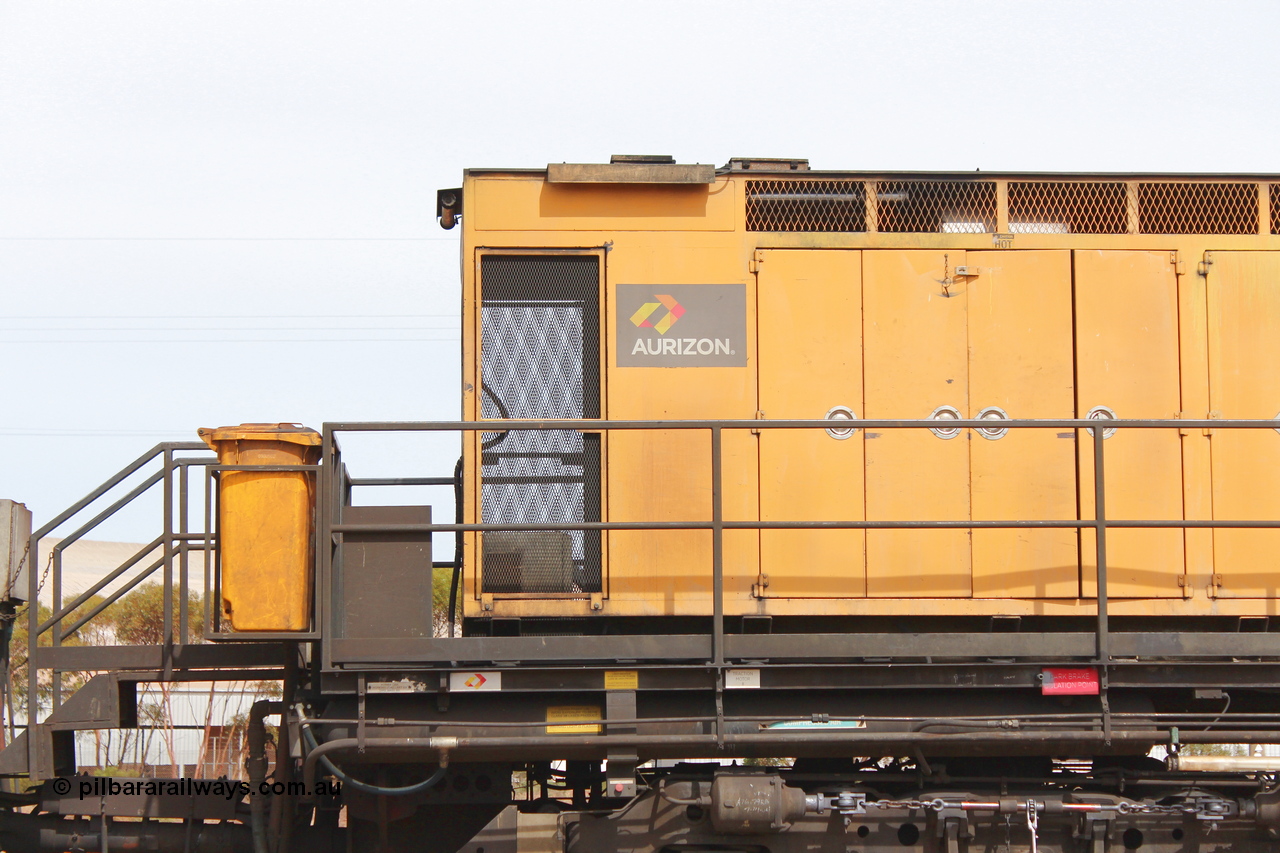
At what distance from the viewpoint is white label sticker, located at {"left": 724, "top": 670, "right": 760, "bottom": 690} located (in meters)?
5.65

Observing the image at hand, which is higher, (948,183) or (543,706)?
(948,183)

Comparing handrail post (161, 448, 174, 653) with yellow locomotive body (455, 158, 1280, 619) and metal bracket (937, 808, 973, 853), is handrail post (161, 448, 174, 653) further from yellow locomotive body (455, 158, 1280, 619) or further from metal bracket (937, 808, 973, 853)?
metal bracket (937, 808, 973, 853)

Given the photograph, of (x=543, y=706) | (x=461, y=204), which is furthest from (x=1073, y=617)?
(x=461, y=204)

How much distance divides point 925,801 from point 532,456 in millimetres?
2740

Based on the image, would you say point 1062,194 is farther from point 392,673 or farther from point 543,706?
point 392,673

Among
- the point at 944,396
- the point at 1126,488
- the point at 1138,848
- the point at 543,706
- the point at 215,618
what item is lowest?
the point at 1138,848

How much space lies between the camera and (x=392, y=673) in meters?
5.64

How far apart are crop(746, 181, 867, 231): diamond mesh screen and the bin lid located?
277cm

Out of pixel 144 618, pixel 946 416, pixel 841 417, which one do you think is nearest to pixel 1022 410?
pixel 946 416

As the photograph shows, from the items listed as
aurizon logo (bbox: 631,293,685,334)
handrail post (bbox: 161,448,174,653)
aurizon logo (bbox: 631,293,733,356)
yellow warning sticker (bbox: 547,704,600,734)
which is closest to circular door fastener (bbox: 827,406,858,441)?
aurizon logo (bbox: 631,293,733,356)

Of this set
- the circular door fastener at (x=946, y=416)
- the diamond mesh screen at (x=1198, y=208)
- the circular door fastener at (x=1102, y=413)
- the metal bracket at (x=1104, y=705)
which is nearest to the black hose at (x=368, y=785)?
the circular door fastener at (x=946, y=416)

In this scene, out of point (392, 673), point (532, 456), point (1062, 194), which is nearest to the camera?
point (392, 673)

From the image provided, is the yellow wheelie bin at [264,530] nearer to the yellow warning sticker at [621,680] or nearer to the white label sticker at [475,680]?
the white label sticker at [475,680]

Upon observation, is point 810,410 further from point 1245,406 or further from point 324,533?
point 324,533
